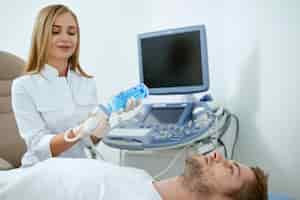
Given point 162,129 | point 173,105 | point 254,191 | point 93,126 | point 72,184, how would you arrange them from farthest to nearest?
1. point 173,105
2. point 162,129
3. point 93,126
4. point 254,191
5. point 72,184

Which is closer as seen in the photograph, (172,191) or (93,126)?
(172,191)

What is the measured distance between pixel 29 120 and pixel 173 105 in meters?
0.70

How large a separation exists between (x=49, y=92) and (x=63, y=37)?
251mm

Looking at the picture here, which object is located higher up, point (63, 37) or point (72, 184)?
point (63, 37)

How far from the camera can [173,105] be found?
6.15 ft

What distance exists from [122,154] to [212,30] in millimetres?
964

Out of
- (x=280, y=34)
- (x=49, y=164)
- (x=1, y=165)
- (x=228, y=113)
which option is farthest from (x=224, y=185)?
(x=1, y=165)

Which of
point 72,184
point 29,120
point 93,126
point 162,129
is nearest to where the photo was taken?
point 72,184

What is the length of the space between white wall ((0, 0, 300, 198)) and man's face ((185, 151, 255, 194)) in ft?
2.14

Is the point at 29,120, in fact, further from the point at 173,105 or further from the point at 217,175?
the point at 217,175

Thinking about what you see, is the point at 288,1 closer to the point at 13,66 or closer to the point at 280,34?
the point at 280,34

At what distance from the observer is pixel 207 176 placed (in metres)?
1.23

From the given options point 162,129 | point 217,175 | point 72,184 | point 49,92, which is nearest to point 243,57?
point 162,129

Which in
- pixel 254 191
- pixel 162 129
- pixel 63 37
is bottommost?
pixel 254 191
